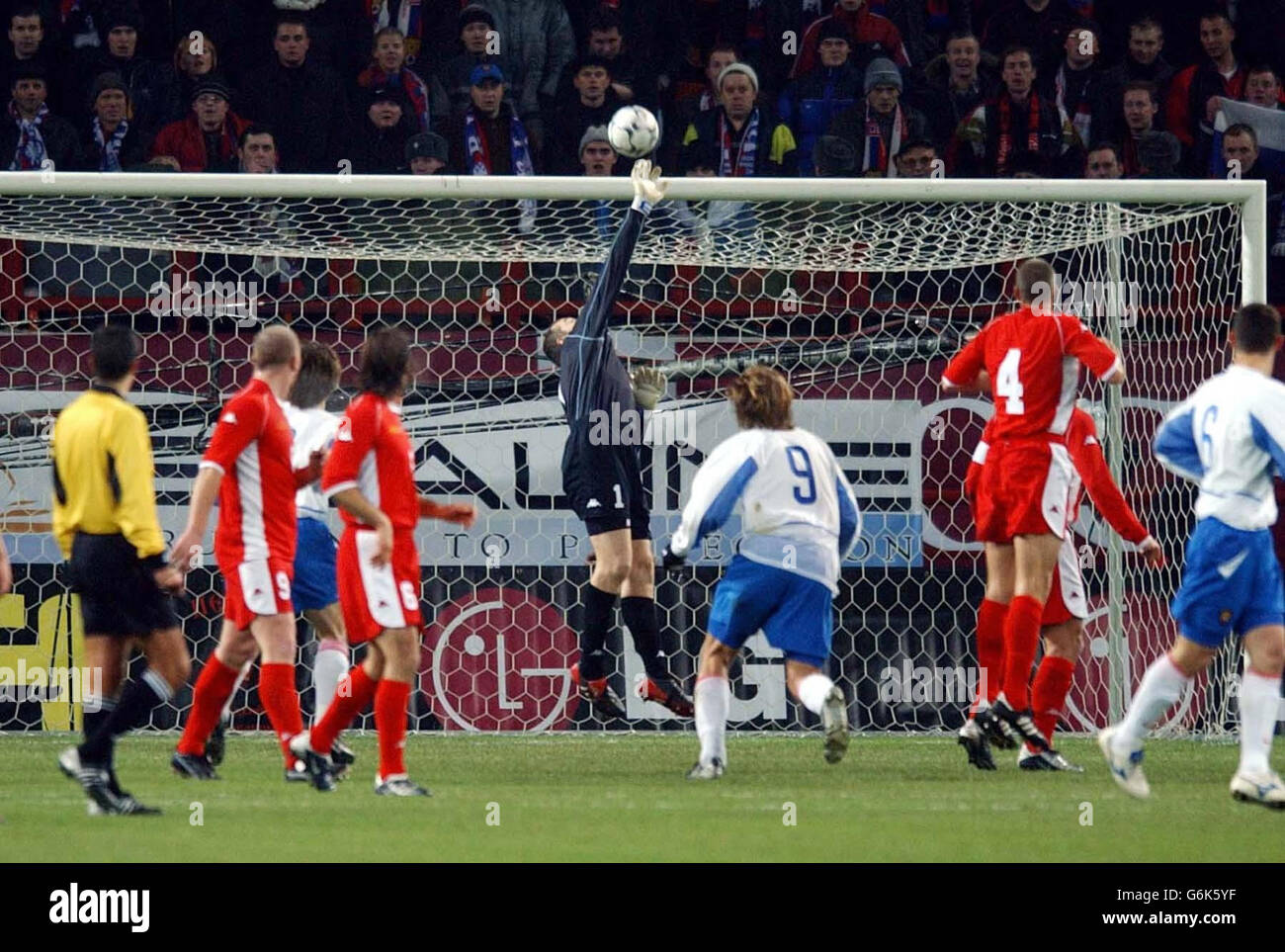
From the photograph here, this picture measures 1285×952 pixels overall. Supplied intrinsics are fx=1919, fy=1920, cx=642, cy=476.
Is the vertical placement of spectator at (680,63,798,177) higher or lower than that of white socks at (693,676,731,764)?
higher

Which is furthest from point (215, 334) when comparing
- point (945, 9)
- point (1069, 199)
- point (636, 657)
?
point (945, 9)

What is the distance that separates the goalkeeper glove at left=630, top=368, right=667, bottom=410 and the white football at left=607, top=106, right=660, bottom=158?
3.77 ft

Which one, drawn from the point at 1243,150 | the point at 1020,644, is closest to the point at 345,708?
the point at 1020,644

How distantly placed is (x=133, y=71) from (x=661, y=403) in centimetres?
448

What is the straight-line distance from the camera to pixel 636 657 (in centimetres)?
977

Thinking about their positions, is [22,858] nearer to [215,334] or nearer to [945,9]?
[215,334]

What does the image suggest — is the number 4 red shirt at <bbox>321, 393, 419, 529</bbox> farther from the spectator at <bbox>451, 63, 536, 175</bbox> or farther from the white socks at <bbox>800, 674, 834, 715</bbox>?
the spectator at <bbox>451, 63, 536, 175</bbox>

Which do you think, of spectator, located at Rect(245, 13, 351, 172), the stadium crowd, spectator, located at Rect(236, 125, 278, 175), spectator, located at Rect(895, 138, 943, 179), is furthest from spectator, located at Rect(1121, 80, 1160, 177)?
spectator, located at Rect(236, 125, 278, 175)

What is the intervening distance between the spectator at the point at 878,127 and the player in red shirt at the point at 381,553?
5719 millimetres

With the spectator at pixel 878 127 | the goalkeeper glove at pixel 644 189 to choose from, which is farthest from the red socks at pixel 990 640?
the spectator at pixel 878 127

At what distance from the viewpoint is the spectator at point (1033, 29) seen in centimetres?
1283

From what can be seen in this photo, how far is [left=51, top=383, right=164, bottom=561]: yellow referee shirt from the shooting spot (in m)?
Answer: 5.93

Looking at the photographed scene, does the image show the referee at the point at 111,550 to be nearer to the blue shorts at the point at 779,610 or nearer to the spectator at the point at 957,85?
the blue shorts at the point at 779,610

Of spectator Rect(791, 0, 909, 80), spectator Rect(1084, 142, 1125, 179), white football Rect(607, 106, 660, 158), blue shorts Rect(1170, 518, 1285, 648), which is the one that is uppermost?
spectator Rect(791, 0, 909, 80)
